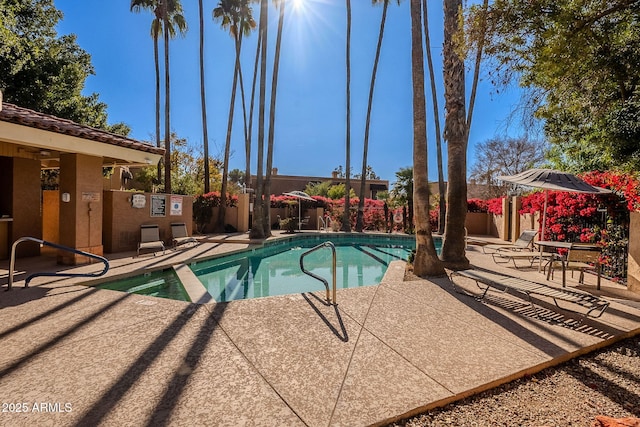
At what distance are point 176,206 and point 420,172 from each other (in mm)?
9477

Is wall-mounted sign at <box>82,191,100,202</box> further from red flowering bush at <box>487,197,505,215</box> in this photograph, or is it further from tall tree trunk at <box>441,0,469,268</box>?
red flowering bush at <box>487,197,505,215</box>

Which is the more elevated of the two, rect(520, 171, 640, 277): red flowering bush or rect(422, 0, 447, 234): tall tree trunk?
rect(422, 0, 447, 234): tall tree trunk

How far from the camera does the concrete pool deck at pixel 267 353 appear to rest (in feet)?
8.07

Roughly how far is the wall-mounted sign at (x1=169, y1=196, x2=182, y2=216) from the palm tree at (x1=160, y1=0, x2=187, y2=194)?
5255 mm

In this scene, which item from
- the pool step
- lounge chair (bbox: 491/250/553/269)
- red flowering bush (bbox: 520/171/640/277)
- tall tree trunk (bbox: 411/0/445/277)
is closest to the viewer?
the pool step

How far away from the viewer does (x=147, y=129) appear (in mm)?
27344

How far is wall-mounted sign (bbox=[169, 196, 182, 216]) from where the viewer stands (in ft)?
39.7

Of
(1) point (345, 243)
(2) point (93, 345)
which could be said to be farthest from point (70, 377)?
(1) point (345, 243)

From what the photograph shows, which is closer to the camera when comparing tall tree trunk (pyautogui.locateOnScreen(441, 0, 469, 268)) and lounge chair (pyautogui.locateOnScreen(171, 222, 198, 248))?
tall tree trunk (pyautogui.locateOnScreen(441, 0, 469, 268))

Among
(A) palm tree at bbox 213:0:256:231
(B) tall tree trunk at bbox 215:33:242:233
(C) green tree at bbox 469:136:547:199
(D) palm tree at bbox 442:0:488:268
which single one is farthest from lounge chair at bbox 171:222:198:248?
(C) green tree at bbox 469:136:547:199

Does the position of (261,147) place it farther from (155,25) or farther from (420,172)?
(155,25)

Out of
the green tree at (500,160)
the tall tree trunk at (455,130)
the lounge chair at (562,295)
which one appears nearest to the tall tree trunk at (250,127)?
the tall tree trunk at (455,130)

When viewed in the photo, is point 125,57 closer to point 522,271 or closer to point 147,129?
point 147,129

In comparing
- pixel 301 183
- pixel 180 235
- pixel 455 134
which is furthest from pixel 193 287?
pixel 301 183
